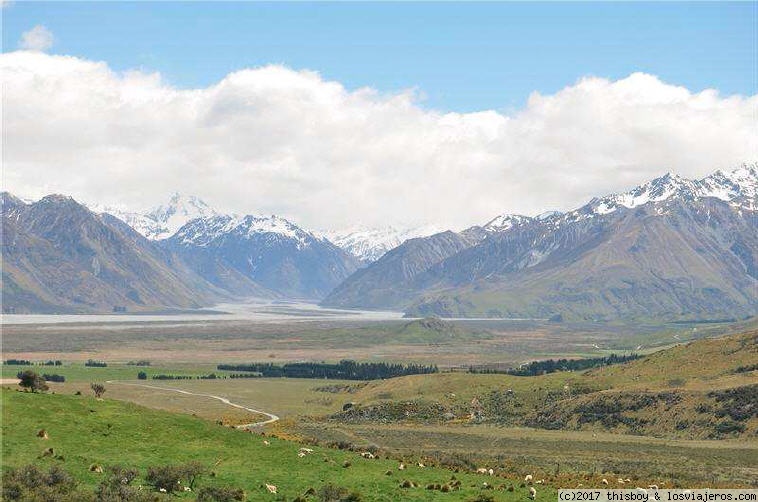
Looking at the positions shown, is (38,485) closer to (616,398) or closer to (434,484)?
(434,484)

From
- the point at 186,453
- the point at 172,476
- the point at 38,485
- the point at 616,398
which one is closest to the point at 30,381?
the point at 186,453

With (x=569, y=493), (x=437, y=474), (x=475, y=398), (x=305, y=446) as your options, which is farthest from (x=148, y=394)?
(x=569, y=493)

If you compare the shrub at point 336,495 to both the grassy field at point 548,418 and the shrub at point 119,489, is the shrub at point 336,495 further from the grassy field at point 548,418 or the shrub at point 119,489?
the shrub at point 119,489

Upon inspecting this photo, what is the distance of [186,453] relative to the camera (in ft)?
198

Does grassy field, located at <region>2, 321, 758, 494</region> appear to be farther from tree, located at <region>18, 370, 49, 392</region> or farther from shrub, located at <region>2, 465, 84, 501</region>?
tree, located at <region>18, 370, 49, 392</region>

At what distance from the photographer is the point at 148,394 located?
179125 millimetres

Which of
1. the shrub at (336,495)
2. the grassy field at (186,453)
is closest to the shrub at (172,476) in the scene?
the grassy field at (186,453)

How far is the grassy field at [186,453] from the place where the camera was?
53875 millimetres

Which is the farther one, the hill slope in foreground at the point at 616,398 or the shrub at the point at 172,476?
the hill slope in foreground at the point at 616,398

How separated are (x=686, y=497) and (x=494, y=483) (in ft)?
45.3

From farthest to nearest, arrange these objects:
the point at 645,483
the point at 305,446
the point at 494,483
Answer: the point at 305,446 < the point at 645,483 < the point at 494,483

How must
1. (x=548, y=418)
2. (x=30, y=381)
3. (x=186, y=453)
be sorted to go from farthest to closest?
(x=548, y=418) < (x=30, y=381) < (x=186, y=453)

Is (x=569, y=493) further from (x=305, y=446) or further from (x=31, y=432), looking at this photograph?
(x=31, y=432)

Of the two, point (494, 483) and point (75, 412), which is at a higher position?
point (75, 412)
